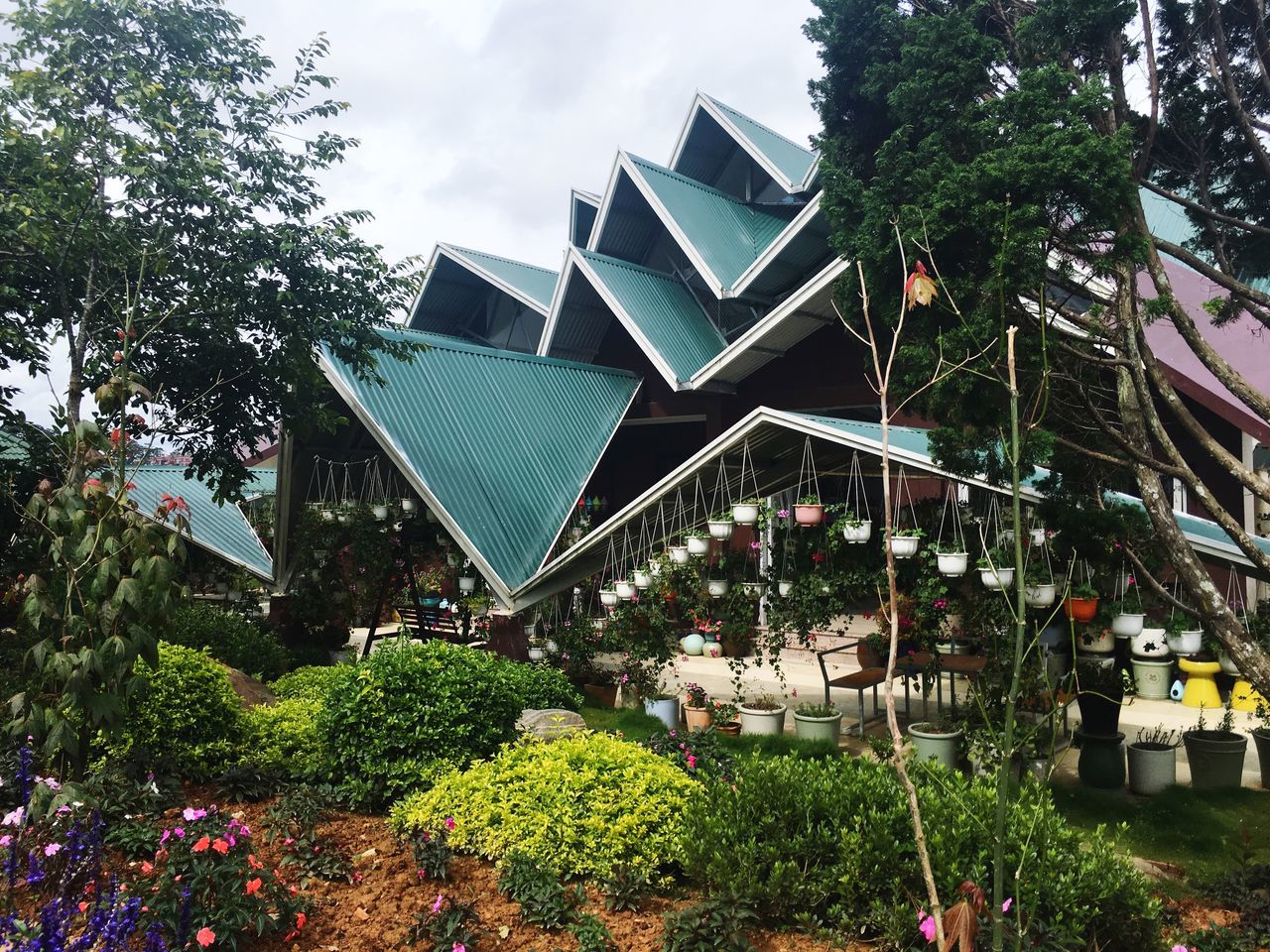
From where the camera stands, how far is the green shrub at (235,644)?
1009 cm

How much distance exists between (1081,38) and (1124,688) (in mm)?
5147

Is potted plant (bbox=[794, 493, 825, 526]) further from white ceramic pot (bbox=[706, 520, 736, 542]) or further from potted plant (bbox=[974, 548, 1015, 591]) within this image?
potted plant (bbox=[974, 548, 1015, 591])

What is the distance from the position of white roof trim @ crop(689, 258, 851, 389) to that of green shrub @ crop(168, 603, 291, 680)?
693cm

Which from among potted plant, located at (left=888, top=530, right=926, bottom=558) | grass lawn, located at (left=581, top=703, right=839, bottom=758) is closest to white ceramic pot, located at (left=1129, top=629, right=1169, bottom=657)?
potted plant, located at (left=888, top=530, right=926, bottom=558)

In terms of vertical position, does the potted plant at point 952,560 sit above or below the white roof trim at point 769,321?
below

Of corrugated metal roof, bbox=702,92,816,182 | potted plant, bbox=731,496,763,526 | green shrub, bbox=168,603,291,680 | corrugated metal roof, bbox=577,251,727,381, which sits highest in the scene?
corrugated metal roof, bbox=702,92,816,182

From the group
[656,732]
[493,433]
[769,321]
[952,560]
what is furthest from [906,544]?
[493,433]

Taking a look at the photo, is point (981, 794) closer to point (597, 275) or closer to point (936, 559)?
point (936, 559)

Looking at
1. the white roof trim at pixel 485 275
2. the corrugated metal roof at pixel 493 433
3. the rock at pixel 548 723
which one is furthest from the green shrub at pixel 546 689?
the white roof trim at pixel 485 275

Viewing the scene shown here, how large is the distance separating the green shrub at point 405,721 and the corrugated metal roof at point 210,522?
8276mm

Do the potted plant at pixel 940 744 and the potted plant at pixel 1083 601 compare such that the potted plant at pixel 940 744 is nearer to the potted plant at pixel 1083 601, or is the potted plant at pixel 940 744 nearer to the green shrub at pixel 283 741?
the potted plant at pixel 1083 601

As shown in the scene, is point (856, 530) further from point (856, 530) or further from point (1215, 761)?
point (1215, 761)

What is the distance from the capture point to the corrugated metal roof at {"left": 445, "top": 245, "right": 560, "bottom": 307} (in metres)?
18.7

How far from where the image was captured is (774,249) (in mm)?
13477
